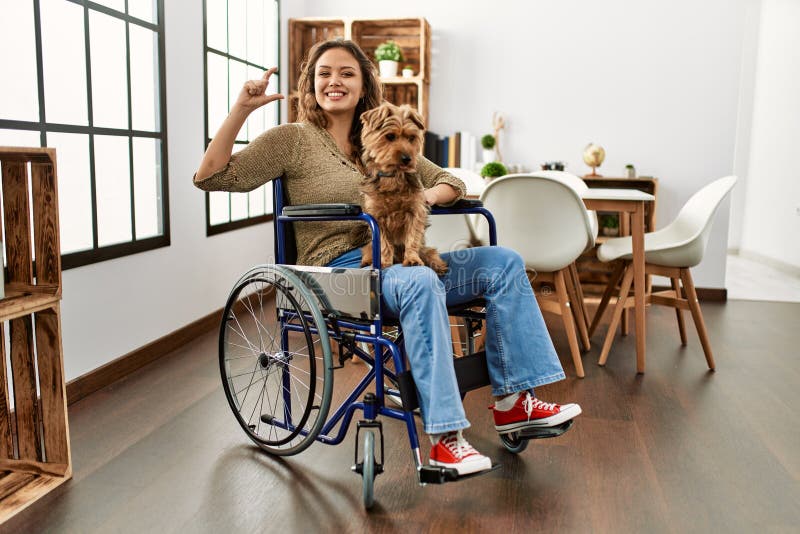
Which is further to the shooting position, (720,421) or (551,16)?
(551,16)

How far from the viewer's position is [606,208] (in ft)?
9.70

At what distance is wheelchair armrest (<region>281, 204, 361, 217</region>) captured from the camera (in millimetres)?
1698

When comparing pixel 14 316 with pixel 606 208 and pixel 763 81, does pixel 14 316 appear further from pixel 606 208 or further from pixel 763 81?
pixel 763 81

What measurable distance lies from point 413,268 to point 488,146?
10.1ft

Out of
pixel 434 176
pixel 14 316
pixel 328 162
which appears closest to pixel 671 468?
pixel 434 176

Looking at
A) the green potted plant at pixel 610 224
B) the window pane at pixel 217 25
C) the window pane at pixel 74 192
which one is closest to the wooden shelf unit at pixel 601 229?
the green potted plant at pixel 610 224

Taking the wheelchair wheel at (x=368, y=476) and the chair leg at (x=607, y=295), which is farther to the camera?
the chair leg at (x=607, y=295)

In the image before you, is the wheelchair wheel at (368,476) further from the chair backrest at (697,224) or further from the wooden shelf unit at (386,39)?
the wooden shelf unit at (386,39)

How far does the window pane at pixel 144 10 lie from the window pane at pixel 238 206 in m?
1.14

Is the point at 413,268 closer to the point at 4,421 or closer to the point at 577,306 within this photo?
the point at 4,421

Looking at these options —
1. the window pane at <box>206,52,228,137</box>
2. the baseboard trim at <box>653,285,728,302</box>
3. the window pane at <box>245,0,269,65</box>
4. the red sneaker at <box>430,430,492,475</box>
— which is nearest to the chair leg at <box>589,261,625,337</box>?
the baseboard trim at <box>653,285,728,302</box>

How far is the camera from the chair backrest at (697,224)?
9.68 feet

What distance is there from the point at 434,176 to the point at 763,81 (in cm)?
547

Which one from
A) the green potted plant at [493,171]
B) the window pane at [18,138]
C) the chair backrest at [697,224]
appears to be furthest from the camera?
the green potted plant at [493,171]
